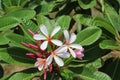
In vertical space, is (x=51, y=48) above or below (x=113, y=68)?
above

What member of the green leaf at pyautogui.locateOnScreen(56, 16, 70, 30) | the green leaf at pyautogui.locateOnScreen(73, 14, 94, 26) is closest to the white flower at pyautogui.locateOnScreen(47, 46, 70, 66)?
the green leaf at pyautogui.locateOnScreen(56, 16, 70, 30)

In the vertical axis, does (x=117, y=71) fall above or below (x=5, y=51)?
below

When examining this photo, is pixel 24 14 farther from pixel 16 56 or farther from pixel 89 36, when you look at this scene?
pixel 89 36

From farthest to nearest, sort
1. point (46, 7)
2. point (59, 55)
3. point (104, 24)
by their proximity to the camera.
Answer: point (46, 7)
point (104, 24)
point (59, 55)

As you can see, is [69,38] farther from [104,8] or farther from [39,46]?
[104,8]

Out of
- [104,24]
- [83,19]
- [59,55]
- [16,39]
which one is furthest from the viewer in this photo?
[83,19]

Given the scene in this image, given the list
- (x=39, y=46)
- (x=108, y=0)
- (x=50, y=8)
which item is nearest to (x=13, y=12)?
(x=50, y=8)

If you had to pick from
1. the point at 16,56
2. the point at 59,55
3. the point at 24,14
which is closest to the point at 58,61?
the point at 59,55
